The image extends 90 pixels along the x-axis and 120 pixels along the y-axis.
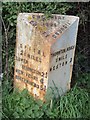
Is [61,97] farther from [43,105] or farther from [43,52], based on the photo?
[43,52]

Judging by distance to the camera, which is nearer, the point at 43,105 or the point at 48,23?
the point at 43,105

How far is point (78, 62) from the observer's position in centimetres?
406

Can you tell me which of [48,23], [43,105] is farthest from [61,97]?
[48,23]

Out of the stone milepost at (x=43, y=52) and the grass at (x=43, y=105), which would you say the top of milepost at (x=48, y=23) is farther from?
the grass at (x=43, y=105)

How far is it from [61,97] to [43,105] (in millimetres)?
281

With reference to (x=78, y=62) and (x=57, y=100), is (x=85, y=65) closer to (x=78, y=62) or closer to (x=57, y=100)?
(x=78, y=62)

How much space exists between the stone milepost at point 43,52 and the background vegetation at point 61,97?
11 cm

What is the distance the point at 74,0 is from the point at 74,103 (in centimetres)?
109

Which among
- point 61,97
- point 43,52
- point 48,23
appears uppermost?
point 48,23

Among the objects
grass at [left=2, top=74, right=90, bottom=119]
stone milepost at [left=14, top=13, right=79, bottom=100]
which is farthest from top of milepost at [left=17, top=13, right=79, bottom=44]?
grass at [left=2, top=74, right=90, bottom=119]

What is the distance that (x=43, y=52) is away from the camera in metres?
3.11

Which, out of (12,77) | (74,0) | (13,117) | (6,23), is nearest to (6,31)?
(6,23)

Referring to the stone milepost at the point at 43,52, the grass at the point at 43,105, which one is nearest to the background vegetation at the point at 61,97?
the grass at the point at 43,105

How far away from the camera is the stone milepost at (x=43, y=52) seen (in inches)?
123
